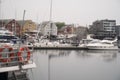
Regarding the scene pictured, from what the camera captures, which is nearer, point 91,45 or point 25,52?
point 25,52

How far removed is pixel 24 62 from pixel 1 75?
4.78 ft

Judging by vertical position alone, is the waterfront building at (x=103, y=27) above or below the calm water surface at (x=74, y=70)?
above

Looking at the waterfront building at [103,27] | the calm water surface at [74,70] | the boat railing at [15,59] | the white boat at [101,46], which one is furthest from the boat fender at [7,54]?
the waterfront building at [103,27]

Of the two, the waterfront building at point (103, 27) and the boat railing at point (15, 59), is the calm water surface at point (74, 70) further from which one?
the waterfront building at point (103, 27)

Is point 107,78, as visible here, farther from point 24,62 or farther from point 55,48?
point 55,48

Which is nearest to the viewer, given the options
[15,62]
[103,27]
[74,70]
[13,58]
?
[15,62]

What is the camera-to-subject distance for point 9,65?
1204 centimetres

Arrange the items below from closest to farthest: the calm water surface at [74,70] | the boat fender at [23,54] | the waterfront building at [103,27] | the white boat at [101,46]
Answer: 1. the boat fender at [23,54]
2. the calm water surface at [74,70]
3. the white boat at [101,46]
4. the waterfront building at [103,27]

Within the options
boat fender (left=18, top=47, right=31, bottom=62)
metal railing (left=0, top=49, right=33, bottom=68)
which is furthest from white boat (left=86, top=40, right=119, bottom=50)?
metal railing (left=0, top=49, right=33, bottom=68)

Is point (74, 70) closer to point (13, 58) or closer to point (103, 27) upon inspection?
point (13, 58)

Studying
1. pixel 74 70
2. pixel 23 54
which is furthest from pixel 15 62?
pixel 74 70

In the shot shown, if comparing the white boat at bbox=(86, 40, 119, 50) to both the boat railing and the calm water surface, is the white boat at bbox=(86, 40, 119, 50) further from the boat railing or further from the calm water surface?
the boat railing

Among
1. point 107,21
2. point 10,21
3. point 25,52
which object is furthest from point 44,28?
point 25,52

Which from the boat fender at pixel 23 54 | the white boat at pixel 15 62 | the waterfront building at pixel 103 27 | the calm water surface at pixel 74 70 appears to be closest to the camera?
the white boat at pixel 15 62
